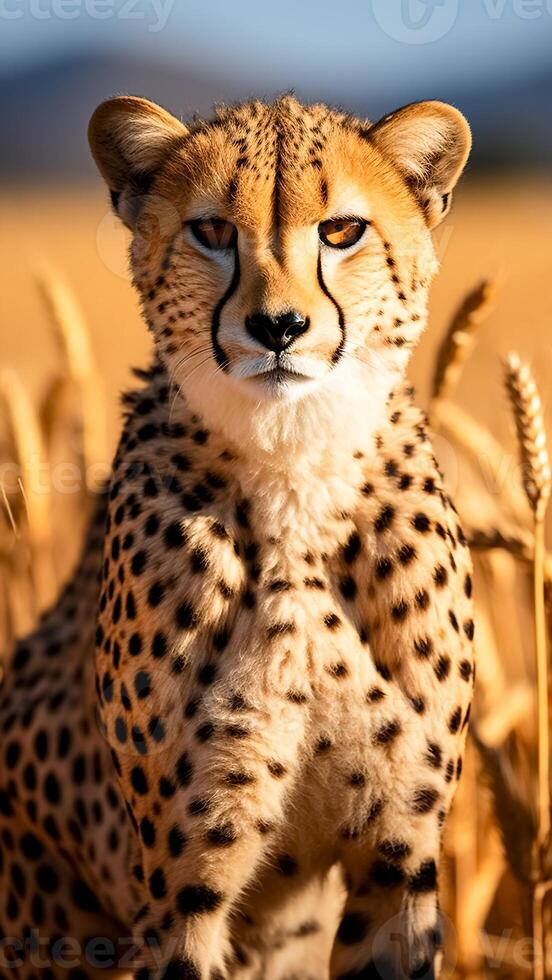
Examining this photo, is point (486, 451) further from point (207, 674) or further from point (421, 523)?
point (207, 674)

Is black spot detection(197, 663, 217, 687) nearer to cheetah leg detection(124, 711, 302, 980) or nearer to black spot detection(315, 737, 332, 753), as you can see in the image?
cheetah leg detection(124, 711, 302, 980)

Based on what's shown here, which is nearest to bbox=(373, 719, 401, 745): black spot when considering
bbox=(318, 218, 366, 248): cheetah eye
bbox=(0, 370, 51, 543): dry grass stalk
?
bbox=(318, 218, 366, 248): cheetah eye

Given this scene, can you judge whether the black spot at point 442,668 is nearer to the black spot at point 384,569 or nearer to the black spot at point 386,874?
the black spot at point 384,569

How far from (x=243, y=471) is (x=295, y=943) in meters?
0.83

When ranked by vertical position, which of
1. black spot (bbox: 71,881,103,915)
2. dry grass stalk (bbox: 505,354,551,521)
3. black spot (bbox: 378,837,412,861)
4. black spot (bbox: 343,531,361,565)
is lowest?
black spot (bbox: 71,881,103,915)

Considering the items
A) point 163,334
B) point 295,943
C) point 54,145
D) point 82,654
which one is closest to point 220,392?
point 163,334

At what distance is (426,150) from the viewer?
2.05 meters

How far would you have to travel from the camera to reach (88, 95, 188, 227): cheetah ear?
2.00m

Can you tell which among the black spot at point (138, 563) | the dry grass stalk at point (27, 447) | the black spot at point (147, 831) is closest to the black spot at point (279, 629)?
the black spot at point (138, 563)

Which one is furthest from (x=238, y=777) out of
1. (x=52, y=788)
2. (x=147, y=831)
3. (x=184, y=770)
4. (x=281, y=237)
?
(x=281, y=237)

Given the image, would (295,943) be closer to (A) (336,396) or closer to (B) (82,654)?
(B) (82,654)

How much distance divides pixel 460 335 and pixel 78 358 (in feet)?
2.90

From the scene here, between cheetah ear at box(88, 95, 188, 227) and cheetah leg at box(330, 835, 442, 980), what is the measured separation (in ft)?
3.40

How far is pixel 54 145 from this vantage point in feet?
105
